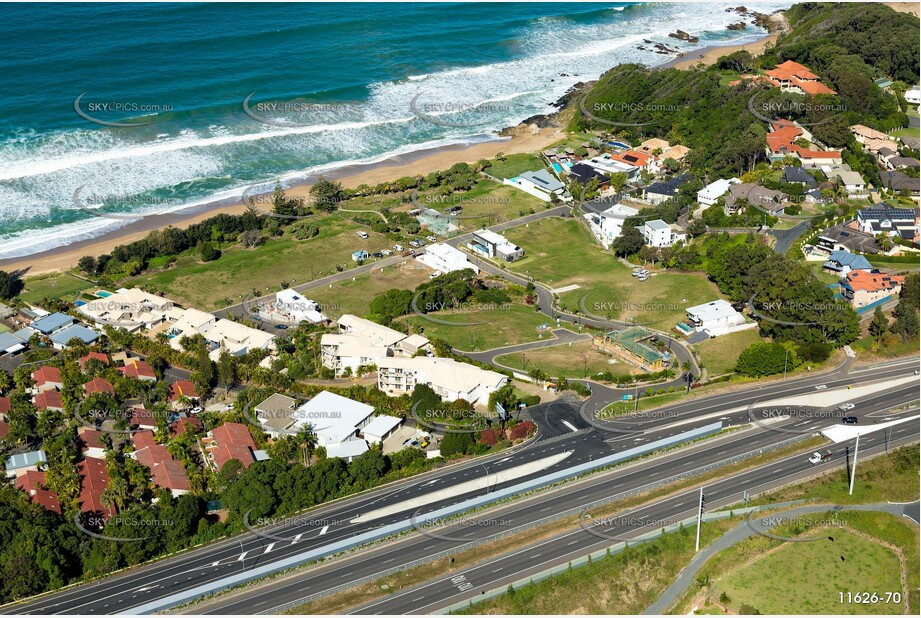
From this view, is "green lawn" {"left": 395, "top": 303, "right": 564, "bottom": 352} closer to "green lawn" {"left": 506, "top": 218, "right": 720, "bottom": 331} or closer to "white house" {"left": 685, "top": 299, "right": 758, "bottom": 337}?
"green lawn" {"left": 506, "top": 218, "right": 720, "bottom": 331}

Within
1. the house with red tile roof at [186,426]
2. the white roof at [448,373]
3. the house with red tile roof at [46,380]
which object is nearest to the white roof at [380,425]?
the white roof at [448,373]

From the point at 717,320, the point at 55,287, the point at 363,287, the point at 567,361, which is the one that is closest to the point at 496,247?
the point at 363,287

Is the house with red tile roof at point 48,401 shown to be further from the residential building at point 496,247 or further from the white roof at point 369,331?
the residential building at point 496,247

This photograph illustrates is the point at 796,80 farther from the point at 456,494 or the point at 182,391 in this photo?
the point at 182,391

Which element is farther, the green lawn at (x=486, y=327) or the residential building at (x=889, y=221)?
the residential building at (x=889, y=221)

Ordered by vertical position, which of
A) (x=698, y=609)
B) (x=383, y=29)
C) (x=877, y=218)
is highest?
(x=383, y=29)

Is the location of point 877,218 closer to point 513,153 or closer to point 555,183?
point 555,183

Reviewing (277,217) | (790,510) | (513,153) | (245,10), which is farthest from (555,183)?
(245,10)

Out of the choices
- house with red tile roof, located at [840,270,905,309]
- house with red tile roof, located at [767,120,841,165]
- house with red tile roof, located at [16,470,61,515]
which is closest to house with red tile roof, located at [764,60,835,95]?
house with red tile roof, located at [767,120,841,165]
